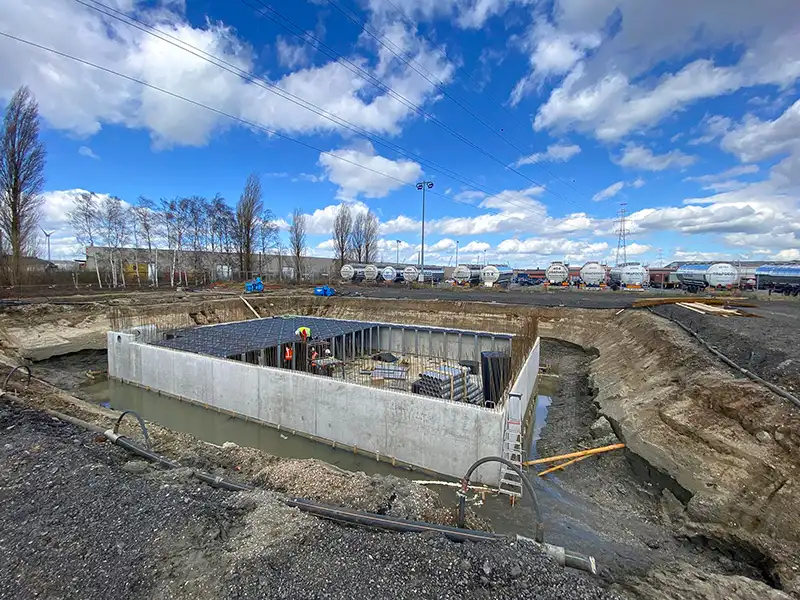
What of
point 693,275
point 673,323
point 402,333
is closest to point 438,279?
point 693,275

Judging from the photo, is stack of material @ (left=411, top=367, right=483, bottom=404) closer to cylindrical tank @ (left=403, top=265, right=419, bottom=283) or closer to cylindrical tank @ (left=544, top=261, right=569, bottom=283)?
cylindrical tank @ (left=544, top=261, right=569, bottom=283)

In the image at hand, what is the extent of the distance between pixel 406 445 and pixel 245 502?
18.8ft

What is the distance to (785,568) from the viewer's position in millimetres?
5219

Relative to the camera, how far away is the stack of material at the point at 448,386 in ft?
36.8

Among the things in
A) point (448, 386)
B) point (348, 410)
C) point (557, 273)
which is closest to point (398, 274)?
point (557, 273)

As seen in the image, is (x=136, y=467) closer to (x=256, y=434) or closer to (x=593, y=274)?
(x=256, y=434)

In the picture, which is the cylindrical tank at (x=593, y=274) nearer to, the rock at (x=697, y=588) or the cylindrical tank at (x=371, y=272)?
the cylindrical tank at (x=371, y=272)

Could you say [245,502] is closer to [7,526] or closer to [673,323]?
[7,526]

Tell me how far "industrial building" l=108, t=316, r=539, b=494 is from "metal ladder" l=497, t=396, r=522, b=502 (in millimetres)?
28

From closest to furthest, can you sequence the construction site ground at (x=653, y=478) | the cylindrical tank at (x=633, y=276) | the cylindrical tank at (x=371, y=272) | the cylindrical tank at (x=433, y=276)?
the construction site ground at (x=653, y=478), the cylindrical tank at (x=633, y=276), the cylindrical tank at (x=371, y=272), the cylindrical tank at (x=433, y=276)

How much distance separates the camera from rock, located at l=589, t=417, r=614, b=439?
10.6m

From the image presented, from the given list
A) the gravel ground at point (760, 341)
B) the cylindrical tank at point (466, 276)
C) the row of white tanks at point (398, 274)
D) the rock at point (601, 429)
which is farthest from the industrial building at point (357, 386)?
the cylindrical tank at point (466, 276)

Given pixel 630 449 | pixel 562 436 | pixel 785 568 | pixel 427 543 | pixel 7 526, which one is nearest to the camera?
pixel 427 543

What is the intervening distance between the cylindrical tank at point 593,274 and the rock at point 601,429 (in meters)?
40.1
